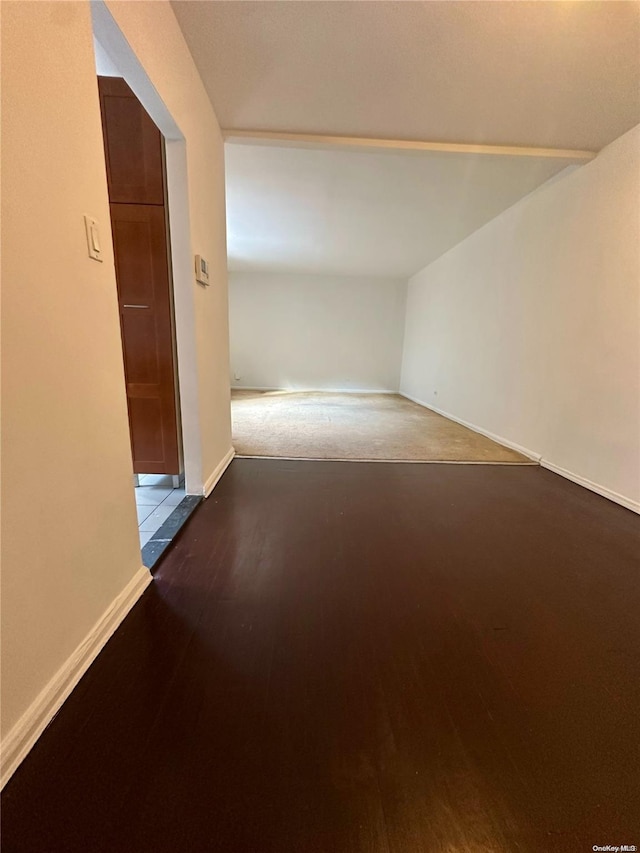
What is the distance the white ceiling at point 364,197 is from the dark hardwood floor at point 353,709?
2801mm

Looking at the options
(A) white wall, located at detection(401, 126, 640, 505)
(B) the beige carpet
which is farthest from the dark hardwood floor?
(B) the beige carpet

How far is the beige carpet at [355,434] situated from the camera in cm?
300

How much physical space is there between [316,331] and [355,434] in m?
4.31

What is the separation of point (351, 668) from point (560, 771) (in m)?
0.51

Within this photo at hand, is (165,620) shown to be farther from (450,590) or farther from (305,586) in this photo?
(450,590)

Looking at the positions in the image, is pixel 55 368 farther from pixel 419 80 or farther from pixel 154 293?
pixel 419 80

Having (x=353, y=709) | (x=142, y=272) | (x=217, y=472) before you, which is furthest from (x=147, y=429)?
(x=353, y=709)

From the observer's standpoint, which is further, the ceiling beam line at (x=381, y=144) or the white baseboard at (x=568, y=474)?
the ceiling beam line at (x=381, y=144)

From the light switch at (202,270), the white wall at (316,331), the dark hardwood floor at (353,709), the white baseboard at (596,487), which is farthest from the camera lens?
the white wall at (316,331)

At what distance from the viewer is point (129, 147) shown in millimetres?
1860

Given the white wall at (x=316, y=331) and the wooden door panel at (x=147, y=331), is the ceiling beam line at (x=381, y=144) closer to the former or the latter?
the wooden door panel at (x=147, y=331)

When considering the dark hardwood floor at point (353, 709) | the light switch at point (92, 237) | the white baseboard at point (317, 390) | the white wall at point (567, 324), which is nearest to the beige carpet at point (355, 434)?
the white wall at point (567, 324)

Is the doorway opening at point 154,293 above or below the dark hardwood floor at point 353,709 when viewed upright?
above

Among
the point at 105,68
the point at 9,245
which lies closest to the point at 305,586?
the point at 9,245
